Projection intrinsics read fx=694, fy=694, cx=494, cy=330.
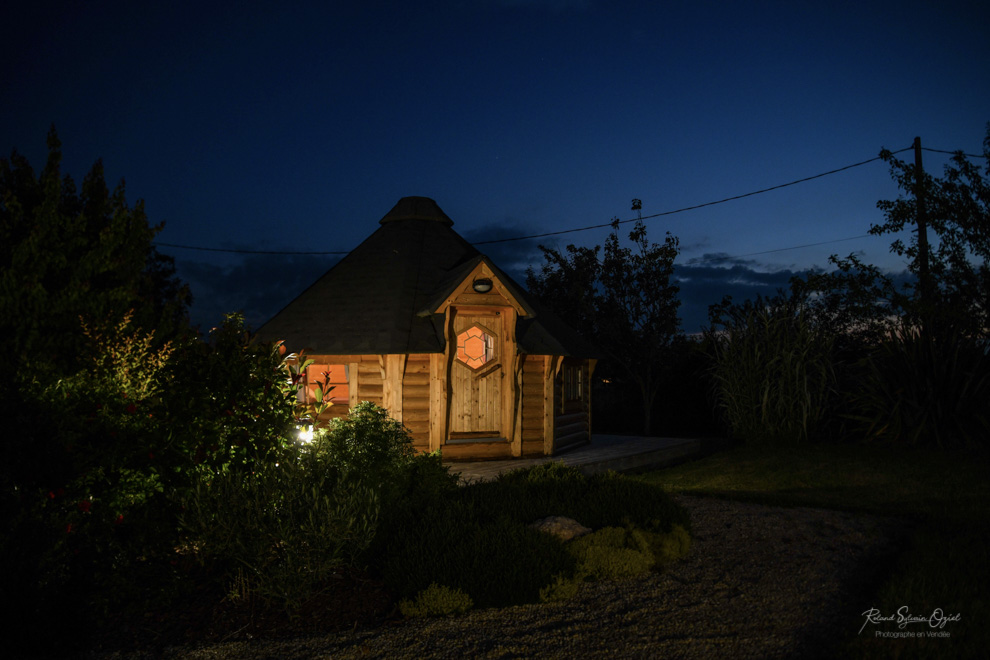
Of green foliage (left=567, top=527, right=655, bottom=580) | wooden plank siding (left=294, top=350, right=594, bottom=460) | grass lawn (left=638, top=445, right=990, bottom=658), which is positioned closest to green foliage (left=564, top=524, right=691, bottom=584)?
green foliage (left=567, top=527, right=655, bottom=580)

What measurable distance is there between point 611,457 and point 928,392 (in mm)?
6477

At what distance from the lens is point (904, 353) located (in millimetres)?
14492

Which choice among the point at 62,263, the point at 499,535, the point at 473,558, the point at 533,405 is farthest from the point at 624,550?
the point at 533,405

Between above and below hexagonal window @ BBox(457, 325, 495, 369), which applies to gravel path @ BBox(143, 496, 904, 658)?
below

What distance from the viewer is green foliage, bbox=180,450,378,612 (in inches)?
207

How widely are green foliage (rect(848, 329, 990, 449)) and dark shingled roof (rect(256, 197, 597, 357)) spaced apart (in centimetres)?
644

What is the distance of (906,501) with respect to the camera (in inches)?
401

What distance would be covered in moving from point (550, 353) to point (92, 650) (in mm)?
10996

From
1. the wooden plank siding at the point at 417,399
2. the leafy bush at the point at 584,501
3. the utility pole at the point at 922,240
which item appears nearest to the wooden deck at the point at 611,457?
the wooden plank siding at the point at 417,399

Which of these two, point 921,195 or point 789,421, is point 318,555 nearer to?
point 789,421

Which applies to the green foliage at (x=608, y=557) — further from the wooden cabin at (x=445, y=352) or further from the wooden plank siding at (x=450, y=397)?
the wooden cabin at (x=445, y=352)

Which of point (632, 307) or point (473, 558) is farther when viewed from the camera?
point (632, 307)

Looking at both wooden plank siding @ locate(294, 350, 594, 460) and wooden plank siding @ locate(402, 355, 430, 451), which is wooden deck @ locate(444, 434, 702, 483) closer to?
wooden plank siding @ locate(294, 350, 594, 460)

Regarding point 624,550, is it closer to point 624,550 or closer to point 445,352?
point 624,550
